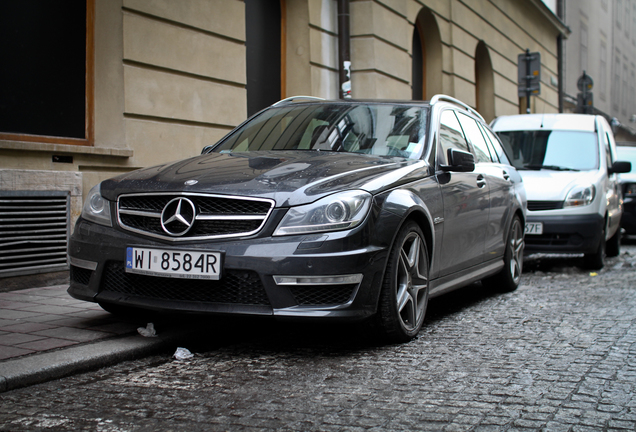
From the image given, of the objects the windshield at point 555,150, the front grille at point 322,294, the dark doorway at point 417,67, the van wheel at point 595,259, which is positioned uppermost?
the dark doorway at point 417,67

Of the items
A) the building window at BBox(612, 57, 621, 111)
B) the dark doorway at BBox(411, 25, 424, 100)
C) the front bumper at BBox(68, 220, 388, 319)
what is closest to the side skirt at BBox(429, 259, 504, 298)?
the front bumper at BBox(68, 220, 388, 319)

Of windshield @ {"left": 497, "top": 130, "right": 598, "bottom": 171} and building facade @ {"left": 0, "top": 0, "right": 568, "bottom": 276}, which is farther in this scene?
windshield @ {"left": 497, "top": 130, "right": 598, "bottom": 171}

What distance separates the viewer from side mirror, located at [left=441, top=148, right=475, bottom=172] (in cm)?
523

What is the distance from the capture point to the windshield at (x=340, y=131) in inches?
205

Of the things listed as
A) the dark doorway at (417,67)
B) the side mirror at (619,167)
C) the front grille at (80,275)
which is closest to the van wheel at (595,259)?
the side mirror at (619,167)

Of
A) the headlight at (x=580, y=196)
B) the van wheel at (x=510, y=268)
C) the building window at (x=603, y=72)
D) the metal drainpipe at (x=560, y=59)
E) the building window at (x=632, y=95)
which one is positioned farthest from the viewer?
the building window at (x=632, y=95)

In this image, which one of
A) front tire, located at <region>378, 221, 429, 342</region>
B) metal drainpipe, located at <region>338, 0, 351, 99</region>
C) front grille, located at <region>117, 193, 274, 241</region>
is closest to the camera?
front grille, located at <region>117, 193, 274, 241</region>

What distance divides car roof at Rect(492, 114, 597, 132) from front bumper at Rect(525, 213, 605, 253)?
191cm

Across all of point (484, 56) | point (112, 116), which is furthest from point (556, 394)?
point (484, 56)

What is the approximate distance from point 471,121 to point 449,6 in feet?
35.7

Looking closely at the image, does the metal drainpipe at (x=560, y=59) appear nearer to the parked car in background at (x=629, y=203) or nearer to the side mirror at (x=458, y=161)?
the parked car in background at (x=629, y=203)

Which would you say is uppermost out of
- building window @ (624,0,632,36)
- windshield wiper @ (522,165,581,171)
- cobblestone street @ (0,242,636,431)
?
building window @ (624,0,632,36)

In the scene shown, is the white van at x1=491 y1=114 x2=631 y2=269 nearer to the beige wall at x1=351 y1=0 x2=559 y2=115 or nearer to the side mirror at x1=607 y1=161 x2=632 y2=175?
the side mirror at x1=607 y1=161 x2=632 y2=175

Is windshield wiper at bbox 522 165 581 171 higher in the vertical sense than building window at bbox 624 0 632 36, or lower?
lower
